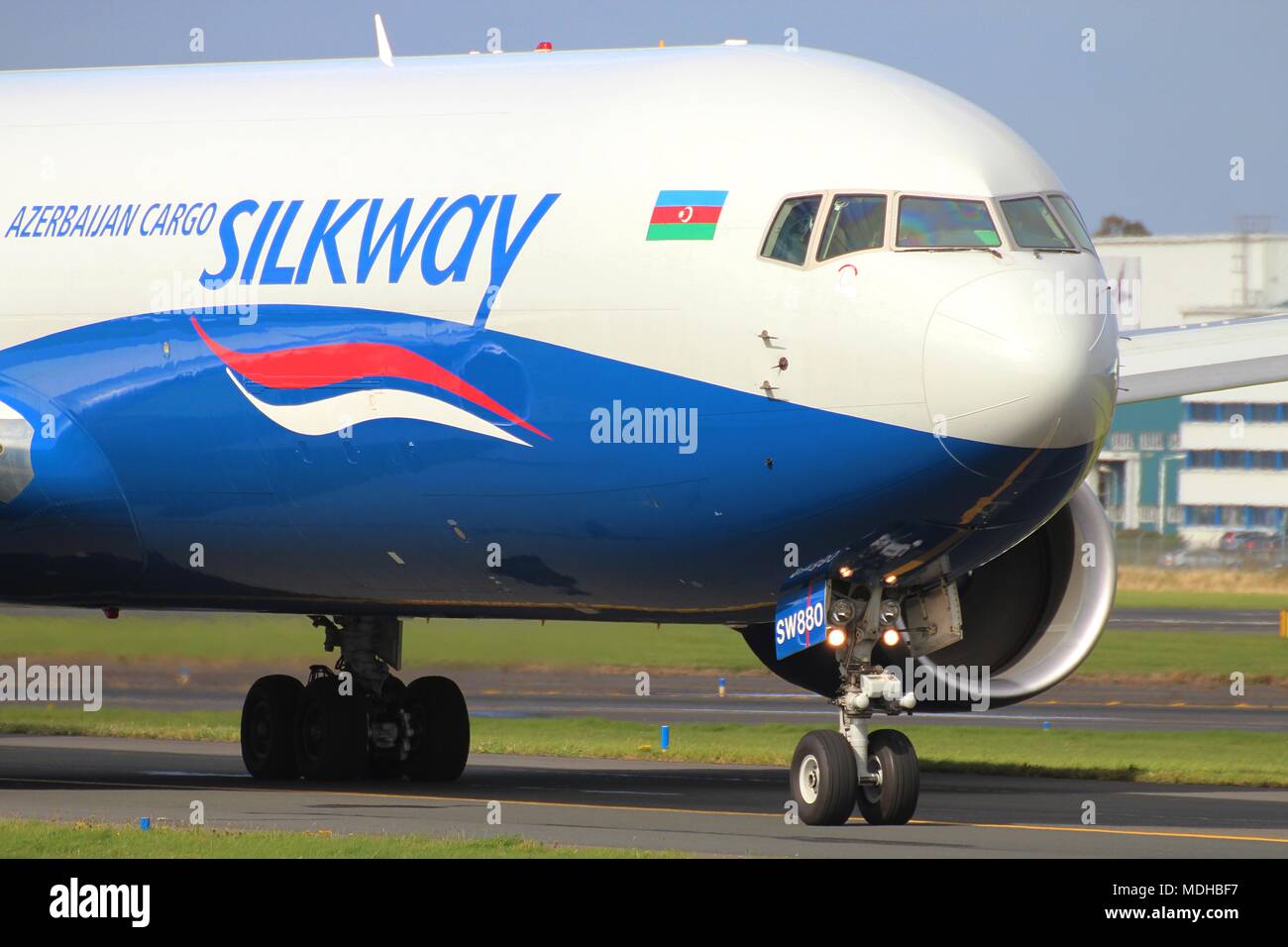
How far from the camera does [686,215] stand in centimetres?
1648

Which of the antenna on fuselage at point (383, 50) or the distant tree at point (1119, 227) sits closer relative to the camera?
the antenna on fuselage at point (383, 50)

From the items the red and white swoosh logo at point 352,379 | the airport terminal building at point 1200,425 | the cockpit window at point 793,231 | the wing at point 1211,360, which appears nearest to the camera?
the cockpit window at point 793,231

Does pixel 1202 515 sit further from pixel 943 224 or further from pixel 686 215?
pixel 943 224

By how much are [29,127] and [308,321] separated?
4133 mm

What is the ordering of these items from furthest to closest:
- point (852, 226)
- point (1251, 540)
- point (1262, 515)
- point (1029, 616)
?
point (1262, 515)
point (1251, 540)
point (1029, 616)
point (852, 226)

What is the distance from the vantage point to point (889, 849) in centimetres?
1496

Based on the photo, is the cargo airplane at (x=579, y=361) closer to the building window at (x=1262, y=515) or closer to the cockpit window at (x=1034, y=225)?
Result: the cockpit window at (x=1034, y=225)

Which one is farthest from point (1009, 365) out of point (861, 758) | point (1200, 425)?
point (1200, 425)

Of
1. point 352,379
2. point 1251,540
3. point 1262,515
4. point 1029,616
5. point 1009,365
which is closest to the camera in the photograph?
point 1009,365

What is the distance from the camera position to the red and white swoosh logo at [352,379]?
1720 cm

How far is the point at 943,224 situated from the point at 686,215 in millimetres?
1813

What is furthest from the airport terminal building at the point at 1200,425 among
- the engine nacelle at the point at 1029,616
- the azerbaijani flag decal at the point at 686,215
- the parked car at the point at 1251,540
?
the azerbaijani flag decal at the point at 686,215

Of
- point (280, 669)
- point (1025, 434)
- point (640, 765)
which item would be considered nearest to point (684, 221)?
point (1025, 434)

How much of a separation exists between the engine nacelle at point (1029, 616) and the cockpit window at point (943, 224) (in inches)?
170
